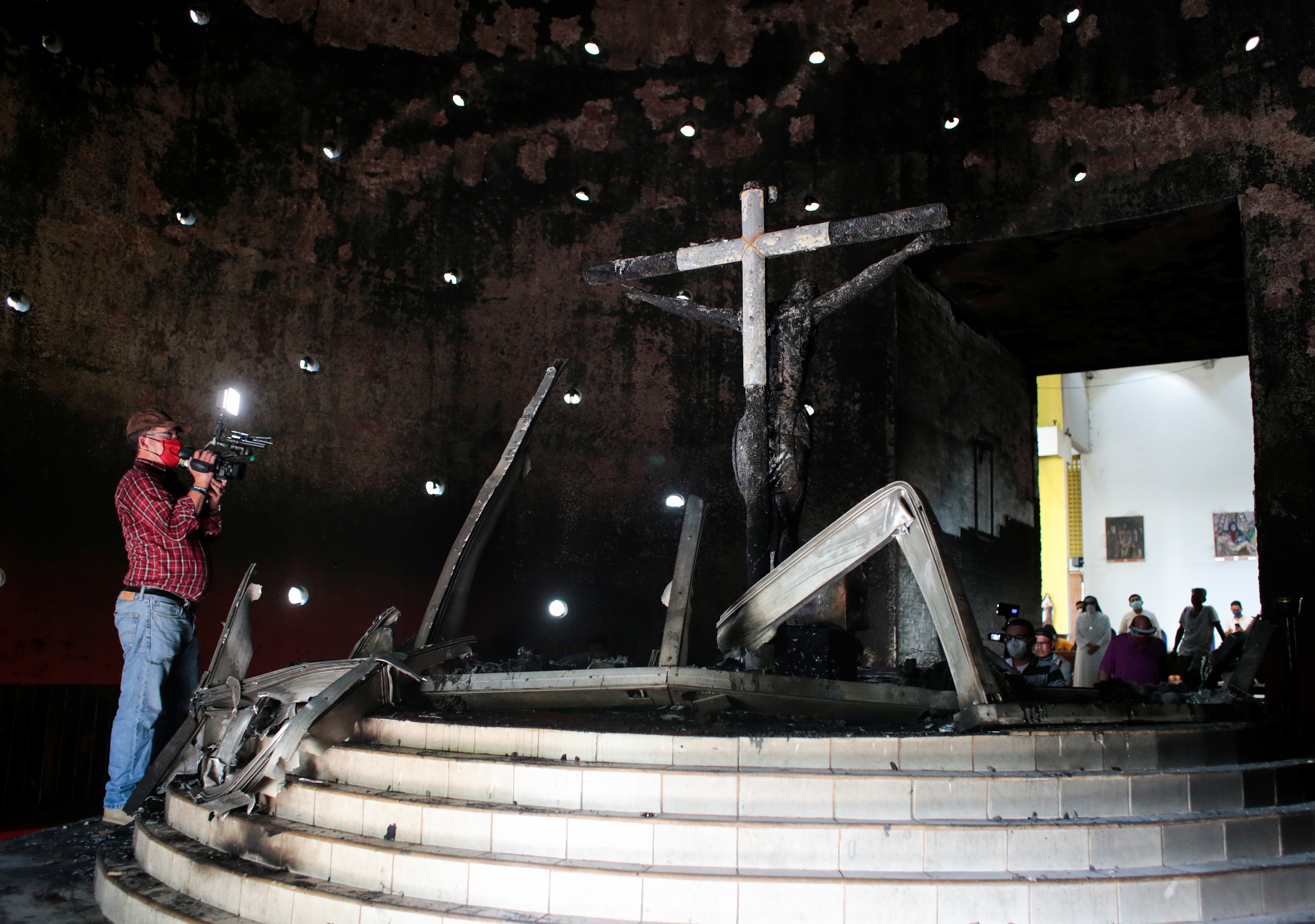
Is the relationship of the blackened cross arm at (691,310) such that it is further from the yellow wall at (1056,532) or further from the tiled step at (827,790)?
the yellow wall at (1056,532)

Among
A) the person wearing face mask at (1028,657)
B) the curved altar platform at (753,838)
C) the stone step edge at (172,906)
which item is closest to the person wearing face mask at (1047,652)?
the person wearing face mask at (1028,657)

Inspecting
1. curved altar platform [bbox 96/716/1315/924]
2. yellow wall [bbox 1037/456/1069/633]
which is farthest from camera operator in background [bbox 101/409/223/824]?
yellow wall [bbox 1037/456/1069/633]

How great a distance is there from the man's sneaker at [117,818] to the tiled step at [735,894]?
148cm

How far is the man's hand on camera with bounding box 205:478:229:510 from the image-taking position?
A: 416cm

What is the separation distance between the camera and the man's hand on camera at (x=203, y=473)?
405 centimetres

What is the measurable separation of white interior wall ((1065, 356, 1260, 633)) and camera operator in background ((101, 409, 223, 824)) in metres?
19.9

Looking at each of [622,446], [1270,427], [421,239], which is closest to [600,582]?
[622,446]

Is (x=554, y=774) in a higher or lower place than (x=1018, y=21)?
lower

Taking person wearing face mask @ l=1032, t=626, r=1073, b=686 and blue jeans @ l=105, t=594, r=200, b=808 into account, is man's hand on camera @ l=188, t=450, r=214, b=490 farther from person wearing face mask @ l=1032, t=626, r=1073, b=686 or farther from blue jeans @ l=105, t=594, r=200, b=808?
person wearing face mask @ l=1032, t=626, r=1073, b=686

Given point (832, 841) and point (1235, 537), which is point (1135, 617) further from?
point (1235, 537)

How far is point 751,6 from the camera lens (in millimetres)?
8672

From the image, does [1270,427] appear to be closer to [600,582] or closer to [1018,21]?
[1018,21]

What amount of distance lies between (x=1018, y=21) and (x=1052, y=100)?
0.80m

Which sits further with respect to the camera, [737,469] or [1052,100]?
[1052,100]
